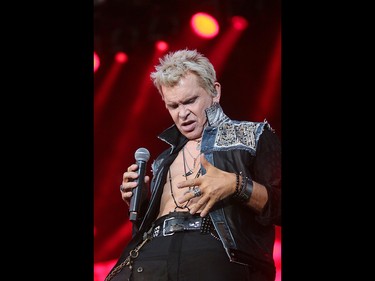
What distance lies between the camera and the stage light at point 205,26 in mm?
3539

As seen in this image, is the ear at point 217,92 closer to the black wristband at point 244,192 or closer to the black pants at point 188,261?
the black wristband at point 244,192

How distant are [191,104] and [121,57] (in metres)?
0.53

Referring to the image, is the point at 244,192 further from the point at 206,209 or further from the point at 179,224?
the point at 179,224

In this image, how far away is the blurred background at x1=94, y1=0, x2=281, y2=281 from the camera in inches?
135

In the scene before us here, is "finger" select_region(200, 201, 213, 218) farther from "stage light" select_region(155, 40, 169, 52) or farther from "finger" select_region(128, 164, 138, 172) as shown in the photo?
"stage light" select_region(155, 40, 169, 52)

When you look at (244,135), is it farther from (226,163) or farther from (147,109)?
(147,109)

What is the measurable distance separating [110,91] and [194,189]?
0.77m

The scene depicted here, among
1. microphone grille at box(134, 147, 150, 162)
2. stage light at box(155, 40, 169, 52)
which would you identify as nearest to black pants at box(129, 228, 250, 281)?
microphone grille at box(134, 147, 150, 162)

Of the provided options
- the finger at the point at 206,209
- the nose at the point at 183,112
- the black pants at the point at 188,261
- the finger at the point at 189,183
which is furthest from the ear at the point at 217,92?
the black pants at the point at 188,261

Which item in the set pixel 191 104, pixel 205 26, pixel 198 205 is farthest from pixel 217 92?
pixel 198 205

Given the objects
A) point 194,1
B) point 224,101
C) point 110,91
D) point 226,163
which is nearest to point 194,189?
point 226,163

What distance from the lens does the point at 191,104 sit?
11.3 ft

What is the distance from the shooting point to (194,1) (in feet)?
11.7

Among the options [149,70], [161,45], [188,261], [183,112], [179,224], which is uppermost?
[161,45]
